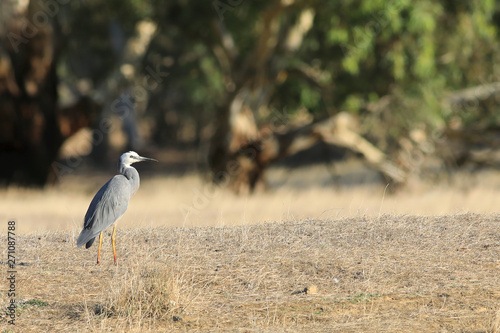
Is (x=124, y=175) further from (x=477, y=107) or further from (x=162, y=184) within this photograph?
(x=162, y=184)

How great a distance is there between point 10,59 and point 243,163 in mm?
7489

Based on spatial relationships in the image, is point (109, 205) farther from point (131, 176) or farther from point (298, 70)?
point (298, 70)

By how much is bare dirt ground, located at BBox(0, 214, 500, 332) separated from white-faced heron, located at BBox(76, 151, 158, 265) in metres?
0.42

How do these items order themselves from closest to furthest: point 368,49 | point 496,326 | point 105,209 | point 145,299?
point 496,326 → point 145,299 → point 105,209 → point 368,49

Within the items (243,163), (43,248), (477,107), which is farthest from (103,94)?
(43,248)

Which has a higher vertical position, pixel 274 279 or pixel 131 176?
pixel 131 176

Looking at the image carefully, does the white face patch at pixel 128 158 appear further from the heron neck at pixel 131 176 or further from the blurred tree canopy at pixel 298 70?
the blurred tree canopy at pixel 298 70

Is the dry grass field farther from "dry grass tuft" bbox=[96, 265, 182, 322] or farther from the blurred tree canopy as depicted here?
the blurred tree canopy

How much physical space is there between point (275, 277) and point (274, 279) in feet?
0.14

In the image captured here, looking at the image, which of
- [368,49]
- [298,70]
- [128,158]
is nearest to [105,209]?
[128,158]

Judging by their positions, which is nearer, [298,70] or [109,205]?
[109,205]

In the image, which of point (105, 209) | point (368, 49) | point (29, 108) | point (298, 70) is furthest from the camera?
point (29, 108)

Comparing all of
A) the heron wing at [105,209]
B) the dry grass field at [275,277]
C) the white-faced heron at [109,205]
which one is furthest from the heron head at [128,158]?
the dry grass field at [275,277]

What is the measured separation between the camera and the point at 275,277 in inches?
302
